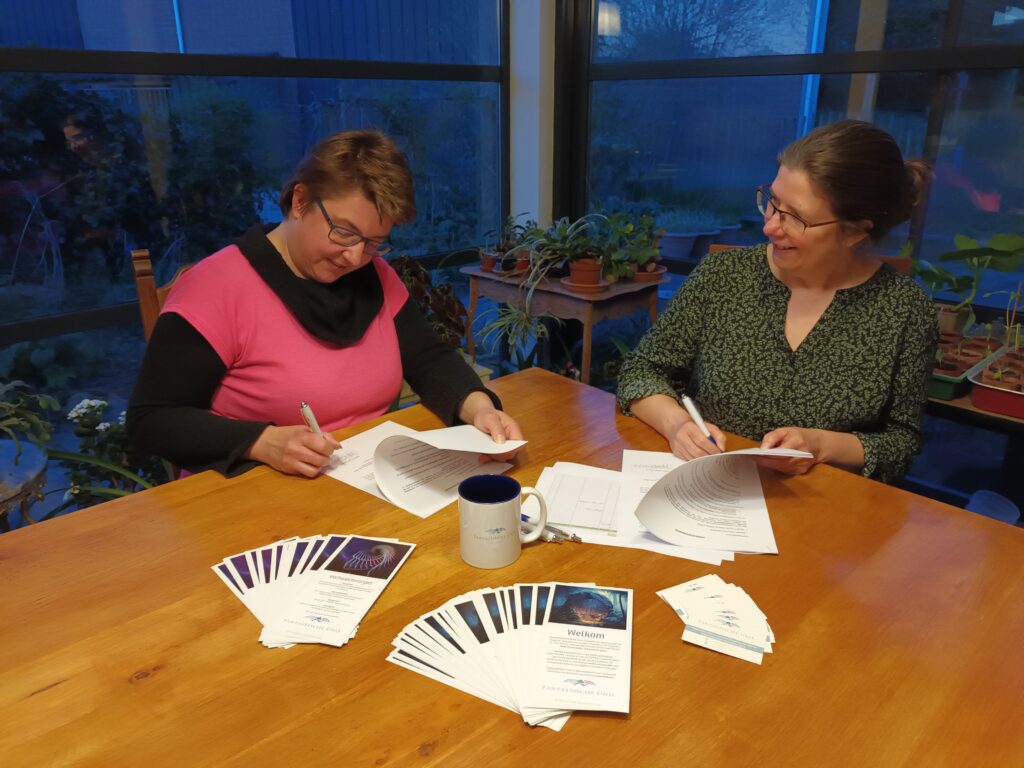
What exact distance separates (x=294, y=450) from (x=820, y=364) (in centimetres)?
99

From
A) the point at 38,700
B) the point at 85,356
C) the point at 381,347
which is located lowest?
the point at 85,356

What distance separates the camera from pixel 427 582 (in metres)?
0.90

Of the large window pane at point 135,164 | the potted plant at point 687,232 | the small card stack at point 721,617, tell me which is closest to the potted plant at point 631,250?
the potted plant at point 687,232

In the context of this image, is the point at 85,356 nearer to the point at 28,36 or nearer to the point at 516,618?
the point at 28,36

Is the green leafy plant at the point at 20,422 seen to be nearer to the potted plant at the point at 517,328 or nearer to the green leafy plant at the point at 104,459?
the green leafy plant at the point at 104,459

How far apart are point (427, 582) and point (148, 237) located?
2065 mm

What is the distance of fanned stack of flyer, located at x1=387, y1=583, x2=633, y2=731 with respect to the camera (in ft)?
2.38

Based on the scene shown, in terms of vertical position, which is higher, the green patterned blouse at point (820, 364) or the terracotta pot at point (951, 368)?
the green patterned blouse at point (820, 364)

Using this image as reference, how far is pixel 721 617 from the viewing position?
84cm

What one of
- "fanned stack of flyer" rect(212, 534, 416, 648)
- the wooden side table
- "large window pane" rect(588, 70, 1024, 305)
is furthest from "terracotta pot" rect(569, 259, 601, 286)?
"fanned stack of flyer" rect(212, 534, 416, 648)

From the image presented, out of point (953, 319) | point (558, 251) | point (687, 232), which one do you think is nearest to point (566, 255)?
point (558, 251)

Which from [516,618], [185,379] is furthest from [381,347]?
[516,618]

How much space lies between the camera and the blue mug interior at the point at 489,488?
3.10 ft

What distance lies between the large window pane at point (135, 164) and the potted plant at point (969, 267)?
2.20 metres
